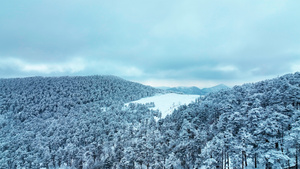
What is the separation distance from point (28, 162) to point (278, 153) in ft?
304

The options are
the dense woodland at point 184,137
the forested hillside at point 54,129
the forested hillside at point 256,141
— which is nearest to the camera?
the forested hillside at point 256,141

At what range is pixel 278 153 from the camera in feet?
65.2

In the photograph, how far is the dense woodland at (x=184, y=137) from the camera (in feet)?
86.1

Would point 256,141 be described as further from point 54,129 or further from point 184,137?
point 54,129

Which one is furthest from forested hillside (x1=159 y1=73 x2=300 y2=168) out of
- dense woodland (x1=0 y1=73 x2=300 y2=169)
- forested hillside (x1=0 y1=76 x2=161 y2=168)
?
forested hillside (x1=0 y1=76 x2=161 y2=168)

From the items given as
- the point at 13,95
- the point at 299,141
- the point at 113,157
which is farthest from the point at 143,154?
the point at 13,95

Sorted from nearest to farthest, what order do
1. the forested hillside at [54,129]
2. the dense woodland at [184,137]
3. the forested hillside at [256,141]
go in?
the forested hillside at [256,141] < the dense woodland at [184,137] < the forested hillside at [54,129]

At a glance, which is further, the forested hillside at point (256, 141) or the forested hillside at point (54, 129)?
the forested hillside at point (54, 129)

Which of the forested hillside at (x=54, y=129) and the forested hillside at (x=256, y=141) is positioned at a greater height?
the forested hillside at (x=256, y=141)

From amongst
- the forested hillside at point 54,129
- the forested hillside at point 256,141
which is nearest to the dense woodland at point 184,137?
the forested hillside at point 256,141

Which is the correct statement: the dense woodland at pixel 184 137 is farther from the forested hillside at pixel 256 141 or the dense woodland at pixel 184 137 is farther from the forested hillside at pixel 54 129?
the forested hillside at pixel 54 129

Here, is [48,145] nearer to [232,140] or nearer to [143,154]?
[143,154]

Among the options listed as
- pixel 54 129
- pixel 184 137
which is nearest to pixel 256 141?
pixel 184 137

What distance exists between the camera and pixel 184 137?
5075 centimetres
